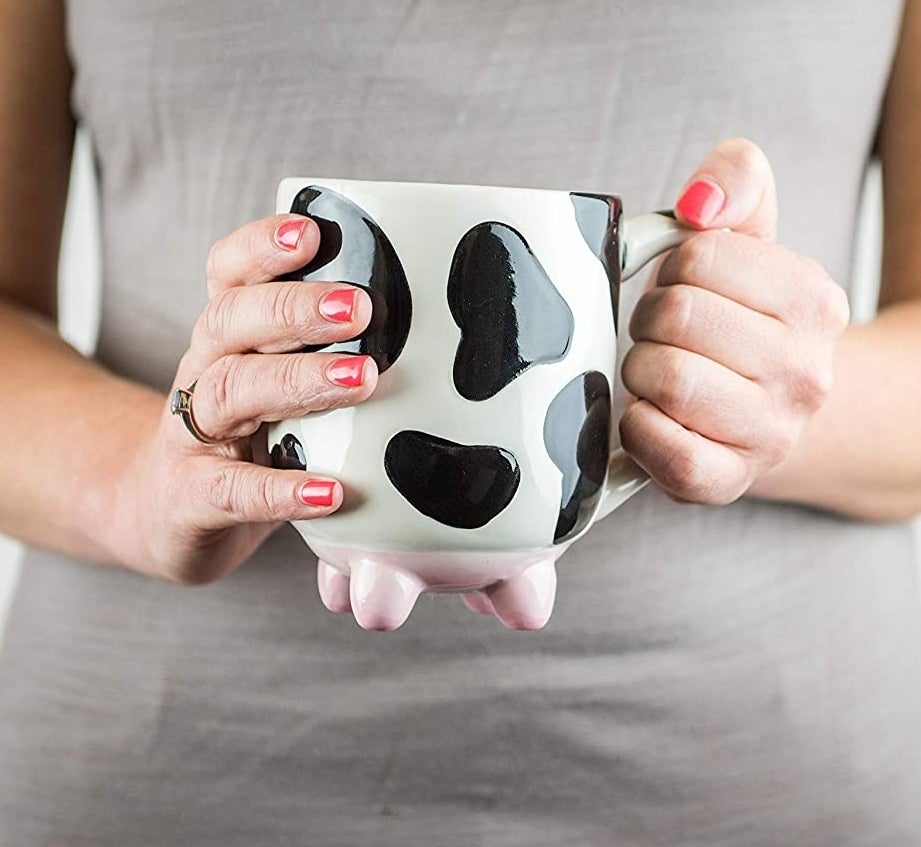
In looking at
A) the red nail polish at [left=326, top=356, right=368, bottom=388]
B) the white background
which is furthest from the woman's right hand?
the white background

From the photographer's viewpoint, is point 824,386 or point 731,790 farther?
point 731,790

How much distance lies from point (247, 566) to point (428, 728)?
0.17 m

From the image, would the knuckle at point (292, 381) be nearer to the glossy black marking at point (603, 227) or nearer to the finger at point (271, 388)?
the finger at point (271, 388)

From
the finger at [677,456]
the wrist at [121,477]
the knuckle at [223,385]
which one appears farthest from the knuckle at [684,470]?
the wrist at [121,477]

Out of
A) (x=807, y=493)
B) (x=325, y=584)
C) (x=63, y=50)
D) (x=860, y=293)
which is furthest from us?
(x=860, y=293)

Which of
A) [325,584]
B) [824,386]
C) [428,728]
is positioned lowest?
[428,728]

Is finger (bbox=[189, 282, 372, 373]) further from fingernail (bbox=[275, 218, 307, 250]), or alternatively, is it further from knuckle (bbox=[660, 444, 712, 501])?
knuckle (bbox=[660, 444, 712, 501])

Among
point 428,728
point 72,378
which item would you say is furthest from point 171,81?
point 428,728

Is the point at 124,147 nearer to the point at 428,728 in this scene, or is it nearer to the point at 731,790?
the point at 428,728

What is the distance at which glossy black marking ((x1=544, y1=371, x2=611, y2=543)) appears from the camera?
477 mm

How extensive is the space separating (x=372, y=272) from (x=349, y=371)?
0.14 feet

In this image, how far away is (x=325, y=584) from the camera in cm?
54

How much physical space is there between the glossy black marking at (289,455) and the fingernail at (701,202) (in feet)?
0.69

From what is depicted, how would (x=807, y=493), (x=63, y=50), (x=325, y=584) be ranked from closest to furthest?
(x=325, y=584) < (x=807, y=493) < (x=63, y=50)
